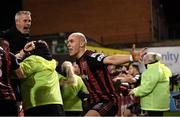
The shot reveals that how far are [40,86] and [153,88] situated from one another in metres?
2.25

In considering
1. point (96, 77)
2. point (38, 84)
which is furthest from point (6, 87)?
point (96, 77)

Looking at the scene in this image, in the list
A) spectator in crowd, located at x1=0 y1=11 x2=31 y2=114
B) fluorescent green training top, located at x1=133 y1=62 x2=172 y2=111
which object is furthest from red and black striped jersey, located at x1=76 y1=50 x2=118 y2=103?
fluorescent green training top, located at x1=133 y1=62 x2=172 y2=111

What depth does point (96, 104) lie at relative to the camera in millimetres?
5262

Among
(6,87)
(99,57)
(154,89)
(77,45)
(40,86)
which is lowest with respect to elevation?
(154,89)

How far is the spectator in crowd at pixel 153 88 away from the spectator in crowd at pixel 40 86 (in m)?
1.87

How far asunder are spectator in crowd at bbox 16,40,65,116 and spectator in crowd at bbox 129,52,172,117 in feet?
6.14

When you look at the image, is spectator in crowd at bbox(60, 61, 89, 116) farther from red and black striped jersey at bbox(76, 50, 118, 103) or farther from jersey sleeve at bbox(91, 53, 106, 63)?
jersey sleeve at bbox(91, 53, 106, 63)

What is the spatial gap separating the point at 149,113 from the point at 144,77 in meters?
0.60

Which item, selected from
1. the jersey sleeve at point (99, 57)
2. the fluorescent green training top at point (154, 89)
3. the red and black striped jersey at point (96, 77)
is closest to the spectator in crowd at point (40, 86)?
the red and black striped jersey at point (96, 77)

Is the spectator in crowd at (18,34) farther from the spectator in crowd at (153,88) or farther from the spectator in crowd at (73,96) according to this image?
the spectator in crowd at (153,88)

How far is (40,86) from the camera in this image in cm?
521

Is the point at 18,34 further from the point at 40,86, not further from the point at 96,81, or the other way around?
the point at 96,81

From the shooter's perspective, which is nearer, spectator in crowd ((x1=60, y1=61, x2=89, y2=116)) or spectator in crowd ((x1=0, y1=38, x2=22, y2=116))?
spectator in crowd ((x1=0, y1=38, x2=22, y2=116))

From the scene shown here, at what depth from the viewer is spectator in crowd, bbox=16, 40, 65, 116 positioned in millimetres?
5152
